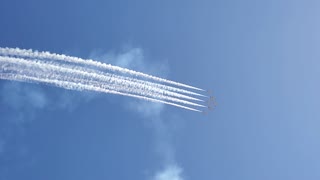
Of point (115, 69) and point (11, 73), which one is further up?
point (115, 69)

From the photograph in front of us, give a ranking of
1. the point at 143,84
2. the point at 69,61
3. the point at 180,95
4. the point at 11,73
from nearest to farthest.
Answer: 1. the point at 11,73
2. the point at 69,61
3. the point at 143,84
4. the point at 180,95

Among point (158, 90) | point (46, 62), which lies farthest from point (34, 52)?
point (158, 90)

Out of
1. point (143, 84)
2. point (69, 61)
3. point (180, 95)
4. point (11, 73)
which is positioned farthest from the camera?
point (180, 95)

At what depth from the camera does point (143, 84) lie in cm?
6300

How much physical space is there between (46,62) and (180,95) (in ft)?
60.2

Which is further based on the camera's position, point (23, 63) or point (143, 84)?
point (143, 84)

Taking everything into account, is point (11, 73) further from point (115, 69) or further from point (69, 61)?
point (115, 69)

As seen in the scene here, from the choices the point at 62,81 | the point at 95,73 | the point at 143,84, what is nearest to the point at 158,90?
the point at 143,84

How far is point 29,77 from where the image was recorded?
55.6 meters

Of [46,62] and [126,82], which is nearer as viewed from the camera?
[46,62]

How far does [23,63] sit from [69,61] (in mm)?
5263

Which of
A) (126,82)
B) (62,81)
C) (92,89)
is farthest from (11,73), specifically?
(126,82)

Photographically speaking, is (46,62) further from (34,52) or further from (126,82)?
(126,82)

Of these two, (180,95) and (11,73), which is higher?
(180,95)
